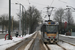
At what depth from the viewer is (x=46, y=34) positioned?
20469 mm

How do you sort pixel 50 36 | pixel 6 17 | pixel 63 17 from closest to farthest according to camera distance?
pixel 50 36 < pixel 63 17 < pixel 6 17

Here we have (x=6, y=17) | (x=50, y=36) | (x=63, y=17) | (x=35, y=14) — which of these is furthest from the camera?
(x=6, y=17)

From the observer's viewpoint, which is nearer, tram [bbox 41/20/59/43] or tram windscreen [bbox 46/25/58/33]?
tram [bbox 41/20/59/43]

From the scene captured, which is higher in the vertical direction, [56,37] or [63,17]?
[63,17]

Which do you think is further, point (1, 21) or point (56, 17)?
point (1, 21)

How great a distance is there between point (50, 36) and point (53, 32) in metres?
0.63

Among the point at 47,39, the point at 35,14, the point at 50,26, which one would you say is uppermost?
the point at 35,14

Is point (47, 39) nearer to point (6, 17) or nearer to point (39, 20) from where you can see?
point (39, 20)

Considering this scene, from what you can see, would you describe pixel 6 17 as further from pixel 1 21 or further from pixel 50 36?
pixel 50 36

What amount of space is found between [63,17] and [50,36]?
57.9 m

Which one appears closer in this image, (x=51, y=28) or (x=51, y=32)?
(x=51, y=32)

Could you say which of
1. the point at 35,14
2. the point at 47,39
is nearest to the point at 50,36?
the point at 47,39

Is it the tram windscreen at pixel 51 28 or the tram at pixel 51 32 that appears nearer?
the tram at pixel 51 32

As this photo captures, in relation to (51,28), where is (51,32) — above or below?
below
